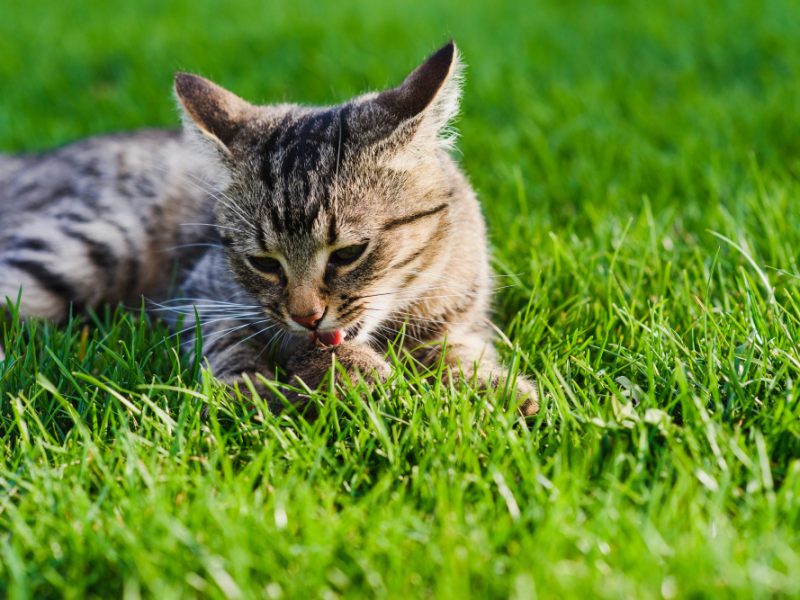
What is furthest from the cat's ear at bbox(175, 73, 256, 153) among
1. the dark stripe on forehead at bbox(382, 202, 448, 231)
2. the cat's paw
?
the cat's paw

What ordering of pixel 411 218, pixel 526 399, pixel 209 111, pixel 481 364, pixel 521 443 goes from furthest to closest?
pixel 209 111, pixel 411 218, pixel 481 364, pixel 526 399, pixel 521 443

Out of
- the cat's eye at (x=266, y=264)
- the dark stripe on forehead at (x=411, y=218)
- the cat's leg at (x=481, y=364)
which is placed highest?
the dark stripe on forehead at (x=411, y=218)

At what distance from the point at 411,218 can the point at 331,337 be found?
47 cm

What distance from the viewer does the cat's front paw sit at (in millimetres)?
Result: 2381

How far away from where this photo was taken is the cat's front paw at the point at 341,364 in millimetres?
2381

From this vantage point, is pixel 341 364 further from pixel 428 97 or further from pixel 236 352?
pixel 428 97

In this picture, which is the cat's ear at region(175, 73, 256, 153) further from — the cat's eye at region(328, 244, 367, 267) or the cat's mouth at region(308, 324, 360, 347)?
the cat's mouth at region(308, 324, 360, 347)

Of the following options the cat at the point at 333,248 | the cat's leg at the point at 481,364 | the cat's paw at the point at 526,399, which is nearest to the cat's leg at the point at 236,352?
the cat at the point at 333,248

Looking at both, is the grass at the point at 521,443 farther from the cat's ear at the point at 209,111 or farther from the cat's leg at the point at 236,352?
the cat's ear at the point at 209,111

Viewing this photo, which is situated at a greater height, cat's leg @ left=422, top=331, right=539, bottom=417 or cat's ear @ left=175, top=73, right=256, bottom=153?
cat's ear @ left=175, top=73, right=256, bottom=153

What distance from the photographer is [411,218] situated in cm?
265

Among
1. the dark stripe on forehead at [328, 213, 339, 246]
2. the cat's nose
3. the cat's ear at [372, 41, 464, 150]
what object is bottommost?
the cat's nose

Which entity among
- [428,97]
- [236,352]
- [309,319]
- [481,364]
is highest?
[428,97]

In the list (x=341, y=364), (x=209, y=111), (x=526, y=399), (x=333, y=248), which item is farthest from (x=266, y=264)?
(x=526, y=399)
